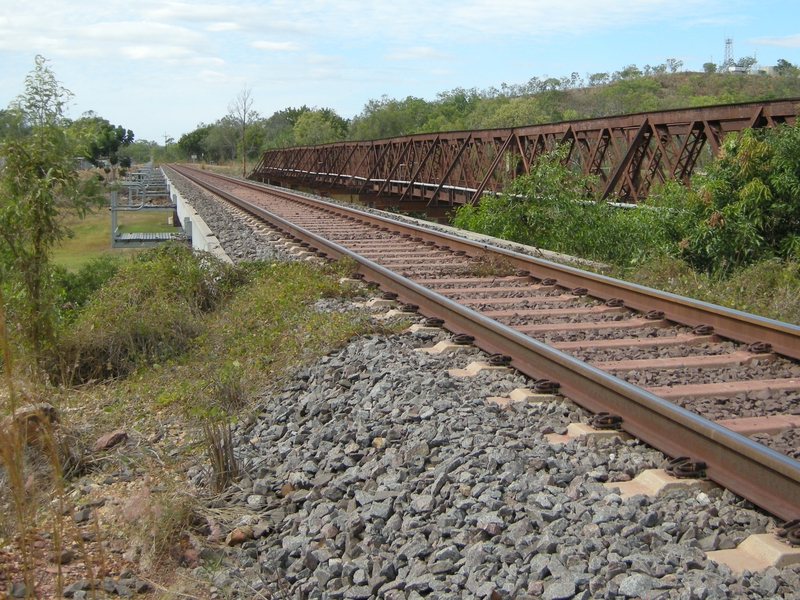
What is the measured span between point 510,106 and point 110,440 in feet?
238

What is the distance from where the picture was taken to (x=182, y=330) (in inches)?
322

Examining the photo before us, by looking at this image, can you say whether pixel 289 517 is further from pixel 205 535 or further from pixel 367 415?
pixel 367 415

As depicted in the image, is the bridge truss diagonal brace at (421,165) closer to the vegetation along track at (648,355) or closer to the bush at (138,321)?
the vegetation along track at (648,355)

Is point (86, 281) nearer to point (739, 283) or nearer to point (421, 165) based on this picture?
point (421, 165)

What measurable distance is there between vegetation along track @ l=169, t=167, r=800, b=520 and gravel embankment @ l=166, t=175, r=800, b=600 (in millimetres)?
152

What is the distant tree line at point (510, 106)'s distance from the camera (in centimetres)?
7988

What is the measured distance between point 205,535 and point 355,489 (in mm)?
766

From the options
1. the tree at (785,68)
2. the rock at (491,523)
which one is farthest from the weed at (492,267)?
the tree at (785,68)

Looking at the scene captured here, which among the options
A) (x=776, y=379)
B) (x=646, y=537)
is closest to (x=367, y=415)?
(x=646, y=537)

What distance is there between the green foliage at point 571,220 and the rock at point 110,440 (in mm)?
6811

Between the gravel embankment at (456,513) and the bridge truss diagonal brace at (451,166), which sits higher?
the bridge truss diagonal brace at (451,166)

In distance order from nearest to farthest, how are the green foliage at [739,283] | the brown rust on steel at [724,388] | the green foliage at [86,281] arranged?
1. the brown rust on steel at [724,388]
2. the green foliage at [739,283]
3. the green foliage at [86,281]

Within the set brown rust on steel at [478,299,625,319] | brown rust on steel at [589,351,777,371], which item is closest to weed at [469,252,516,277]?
brown rust on steel at [478,299,625,319]

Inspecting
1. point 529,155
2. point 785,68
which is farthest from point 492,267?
point 785,68
